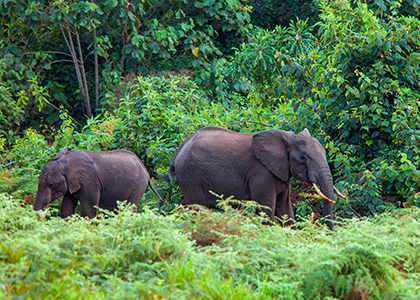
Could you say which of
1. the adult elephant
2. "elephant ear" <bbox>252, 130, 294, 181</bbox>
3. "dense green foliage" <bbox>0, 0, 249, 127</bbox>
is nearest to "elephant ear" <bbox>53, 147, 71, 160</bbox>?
the adult elephant

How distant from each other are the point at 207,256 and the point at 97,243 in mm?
1095

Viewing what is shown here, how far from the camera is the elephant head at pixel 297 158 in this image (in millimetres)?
7086

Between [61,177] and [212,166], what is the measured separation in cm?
212

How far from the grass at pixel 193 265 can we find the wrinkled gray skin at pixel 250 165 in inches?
63.9

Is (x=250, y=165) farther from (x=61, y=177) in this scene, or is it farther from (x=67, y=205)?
(x=67, y=205)

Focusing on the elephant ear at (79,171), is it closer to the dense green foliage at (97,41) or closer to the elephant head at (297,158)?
the elephant head at (297,158)

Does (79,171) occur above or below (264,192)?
below

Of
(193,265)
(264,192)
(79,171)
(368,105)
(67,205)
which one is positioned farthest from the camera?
(368,105)

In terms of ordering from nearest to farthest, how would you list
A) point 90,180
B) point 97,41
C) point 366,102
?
point 90,180
point 366,102
point 97,41

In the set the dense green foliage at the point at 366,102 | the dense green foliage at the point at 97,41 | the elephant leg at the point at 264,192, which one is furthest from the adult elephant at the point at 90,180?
the dense green foliage at the point at 97,41

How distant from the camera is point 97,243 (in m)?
5.38

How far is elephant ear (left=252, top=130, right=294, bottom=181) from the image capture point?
290 inches

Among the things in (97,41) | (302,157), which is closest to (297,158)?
(302,157)

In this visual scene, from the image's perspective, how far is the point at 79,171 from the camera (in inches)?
311
